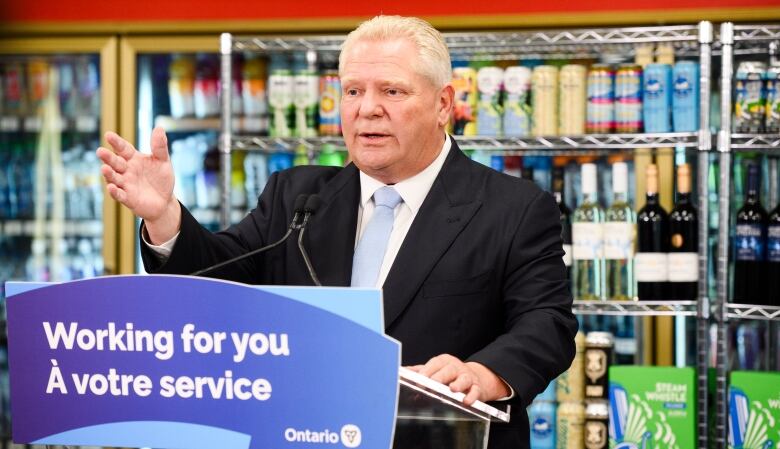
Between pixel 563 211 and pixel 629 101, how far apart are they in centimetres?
45

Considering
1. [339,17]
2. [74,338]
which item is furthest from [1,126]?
[74,338]

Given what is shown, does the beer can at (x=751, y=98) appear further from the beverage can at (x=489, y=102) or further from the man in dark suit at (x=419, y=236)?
the man in dark suit at (x=419, y=236)

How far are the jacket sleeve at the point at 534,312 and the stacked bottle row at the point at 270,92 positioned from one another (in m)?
2.15

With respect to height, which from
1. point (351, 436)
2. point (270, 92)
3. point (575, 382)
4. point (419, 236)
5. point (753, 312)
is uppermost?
point (270, 92)

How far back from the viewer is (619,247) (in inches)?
150

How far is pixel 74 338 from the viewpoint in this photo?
137cm

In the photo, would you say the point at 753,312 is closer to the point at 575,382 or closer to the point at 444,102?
the point at 575,382

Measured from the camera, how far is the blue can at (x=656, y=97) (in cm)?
385

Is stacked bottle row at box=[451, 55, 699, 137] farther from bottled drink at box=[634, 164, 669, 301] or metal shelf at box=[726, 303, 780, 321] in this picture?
metal shelf at box=[726, 303, 780, 321]

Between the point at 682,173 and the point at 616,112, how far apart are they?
322mm

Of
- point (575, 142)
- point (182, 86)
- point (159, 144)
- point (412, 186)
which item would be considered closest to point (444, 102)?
point (412, 186)

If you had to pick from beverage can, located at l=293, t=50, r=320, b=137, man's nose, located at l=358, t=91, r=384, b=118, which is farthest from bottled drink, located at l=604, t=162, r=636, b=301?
man's nose, located at l=358, t=91, r=384, b=118

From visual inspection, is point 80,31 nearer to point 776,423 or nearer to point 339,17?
point 339,17

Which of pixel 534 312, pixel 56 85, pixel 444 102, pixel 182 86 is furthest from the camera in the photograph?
pixel 56 85
